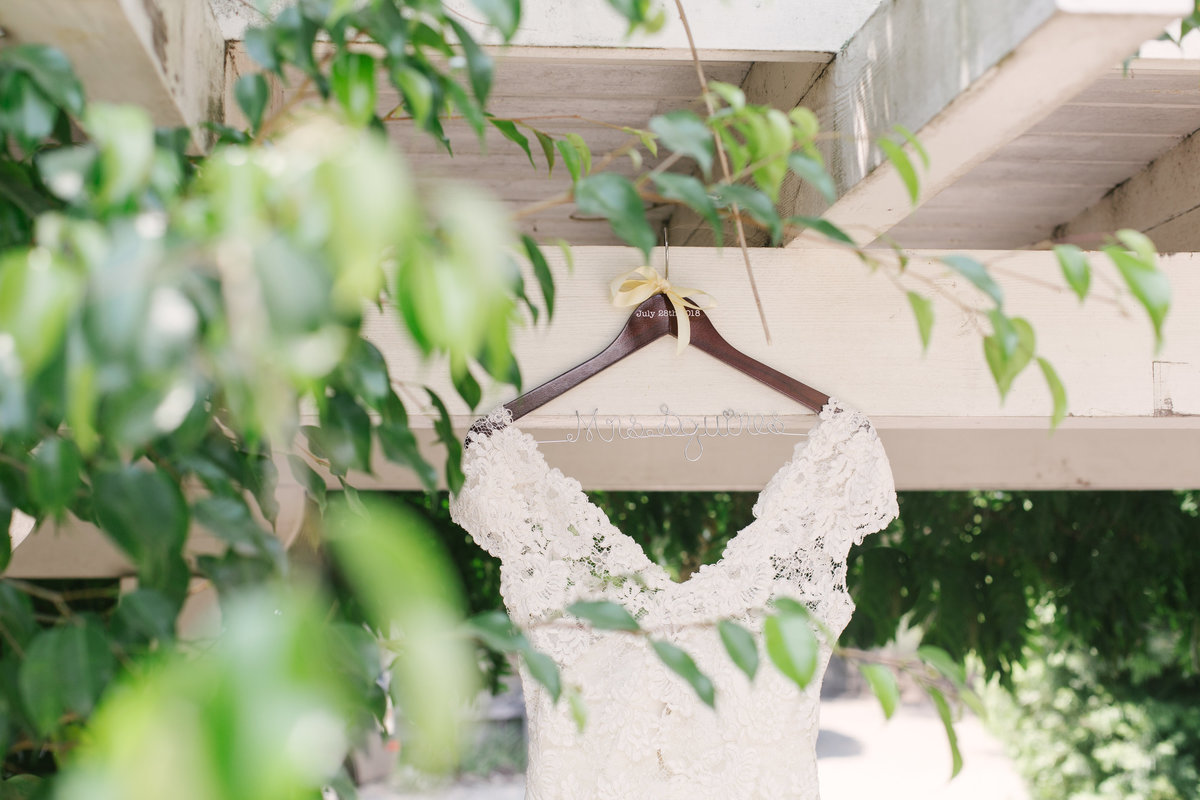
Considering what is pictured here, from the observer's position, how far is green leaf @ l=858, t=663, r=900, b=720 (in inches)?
19.8

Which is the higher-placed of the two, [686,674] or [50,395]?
[50,395]

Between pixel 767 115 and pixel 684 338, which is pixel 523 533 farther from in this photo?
pixel 767 115

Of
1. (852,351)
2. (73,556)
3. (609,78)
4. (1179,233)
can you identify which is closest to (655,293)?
(852,351)

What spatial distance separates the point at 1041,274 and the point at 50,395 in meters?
1.28

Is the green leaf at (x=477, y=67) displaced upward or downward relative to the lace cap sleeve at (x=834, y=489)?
upward

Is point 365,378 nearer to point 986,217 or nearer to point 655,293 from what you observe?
point 655,293

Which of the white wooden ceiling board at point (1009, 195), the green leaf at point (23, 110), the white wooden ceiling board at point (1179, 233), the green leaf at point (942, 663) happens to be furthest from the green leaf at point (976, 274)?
the white wooden ceiling board at point (1009, 195)

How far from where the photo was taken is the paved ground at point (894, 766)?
6.55m

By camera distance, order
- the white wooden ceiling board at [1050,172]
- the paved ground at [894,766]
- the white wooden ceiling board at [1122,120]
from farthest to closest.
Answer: the paved ground at [894,766]
the white wooden ceiling board at [1050,172]
the white wooden ceiling board at [1122,120]

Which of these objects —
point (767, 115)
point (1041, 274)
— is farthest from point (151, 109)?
point (1041, 274)

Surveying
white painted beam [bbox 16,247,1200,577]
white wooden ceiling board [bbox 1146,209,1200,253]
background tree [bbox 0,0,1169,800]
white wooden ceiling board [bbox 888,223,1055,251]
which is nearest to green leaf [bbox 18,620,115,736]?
background tree [bbox 0,0,1169,800]

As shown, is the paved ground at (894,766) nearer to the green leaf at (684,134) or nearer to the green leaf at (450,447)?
the green leaf at (450,447)

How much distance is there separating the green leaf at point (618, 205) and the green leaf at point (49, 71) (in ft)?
0.95

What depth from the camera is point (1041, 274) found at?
1335 mm
